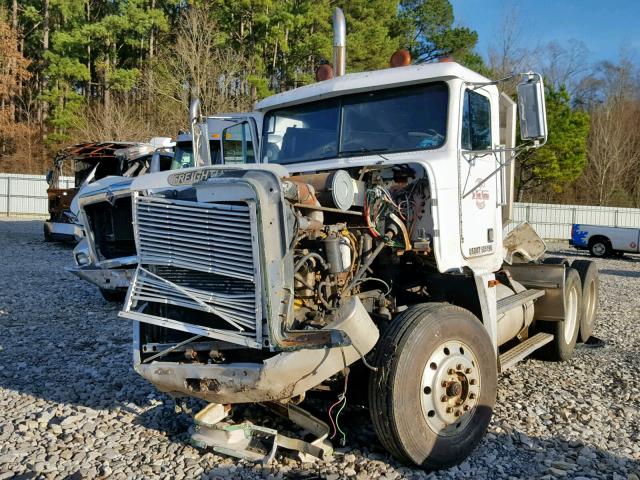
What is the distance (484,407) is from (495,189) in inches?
83.5

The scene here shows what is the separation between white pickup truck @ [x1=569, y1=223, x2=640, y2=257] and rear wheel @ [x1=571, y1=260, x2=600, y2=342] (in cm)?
1692

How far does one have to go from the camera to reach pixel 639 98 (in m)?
52.4

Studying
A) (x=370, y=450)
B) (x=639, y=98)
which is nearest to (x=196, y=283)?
(x=370, y=450)

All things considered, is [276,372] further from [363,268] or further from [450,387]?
[450,387]

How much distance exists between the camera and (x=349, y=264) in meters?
4.10

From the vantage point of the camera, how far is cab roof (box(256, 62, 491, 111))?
484 centimetres

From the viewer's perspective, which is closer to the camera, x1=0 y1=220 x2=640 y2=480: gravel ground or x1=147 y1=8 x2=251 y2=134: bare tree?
x1=0 y1=220 x2=640 y2=480: gravel ground

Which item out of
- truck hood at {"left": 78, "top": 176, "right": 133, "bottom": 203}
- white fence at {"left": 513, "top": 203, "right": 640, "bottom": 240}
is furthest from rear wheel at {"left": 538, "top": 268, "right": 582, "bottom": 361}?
white fence at {"left": 513, "top": 203, "right": 640, "bottom": 240}

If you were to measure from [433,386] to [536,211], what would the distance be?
31.3m

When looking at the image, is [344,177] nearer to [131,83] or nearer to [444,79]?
[444,79]

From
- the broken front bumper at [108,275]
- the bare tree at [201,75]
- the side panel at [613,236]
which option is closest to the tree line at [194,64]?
the bare tree at [201,75]

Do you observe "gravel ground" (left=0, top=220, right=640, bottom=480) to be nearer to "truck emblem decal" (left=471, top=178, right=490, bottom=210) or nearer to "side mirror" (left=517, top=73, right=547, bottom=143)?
"truck emblem decal" (left=471, top=178, right=490, bottom=210)

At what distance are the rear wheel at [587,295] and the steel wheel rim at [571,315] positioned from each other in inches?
13.5

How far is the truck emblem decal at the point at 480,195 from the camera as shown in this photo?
16.6 feet
